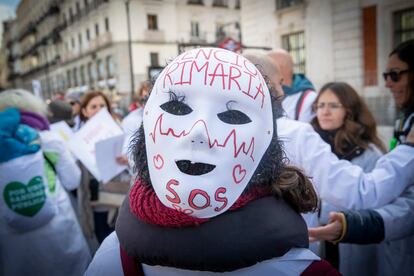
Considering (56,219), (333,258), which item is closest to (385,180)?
(333,258)

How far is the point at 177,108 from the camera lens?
0.96 m

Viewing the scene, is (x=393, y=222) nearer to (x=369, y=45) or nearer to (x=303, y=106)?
(x=303, y=106)

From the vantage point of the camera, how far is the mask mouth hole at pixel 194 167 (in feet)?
2.95

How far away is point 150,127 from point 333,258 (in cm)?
178

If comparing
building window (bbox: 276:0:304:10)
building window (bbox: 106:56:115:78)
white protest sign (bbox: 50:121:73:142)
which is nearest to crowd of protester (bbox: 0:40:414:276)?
white protest sign (bbox: 50:121:73:142)

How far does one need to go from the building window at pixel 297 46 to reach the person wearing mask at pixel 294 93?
8.91 metres

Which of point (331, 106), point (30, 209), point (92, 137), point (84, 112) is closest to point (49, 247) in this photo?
point (30, 209)

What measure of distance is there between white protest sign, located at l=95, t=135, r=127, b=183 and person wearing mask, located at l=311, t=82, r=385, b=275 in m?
1.61

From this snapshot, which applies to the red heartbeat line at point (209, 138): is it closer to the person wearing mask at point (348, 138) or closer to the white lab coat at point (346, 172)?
the white lab coat at point (346, 172)

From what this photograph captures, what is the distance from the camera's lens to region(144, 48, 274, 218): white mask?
0.88 meters

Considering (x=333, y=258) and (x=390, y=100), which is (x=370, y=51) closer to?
(x=390, y=100)

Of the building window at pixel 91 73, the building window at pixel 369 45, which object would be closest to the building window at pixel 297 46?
the building window at pixel 369 45

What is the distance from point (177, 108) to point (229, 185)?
0.27 meters

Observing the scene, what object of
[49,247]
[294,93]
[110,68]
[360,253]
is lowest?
[360,253]
